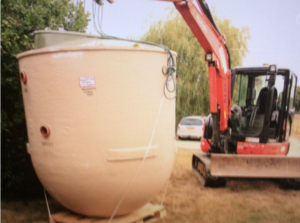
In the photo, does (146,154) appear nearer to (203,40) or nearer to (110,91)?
(110,91)

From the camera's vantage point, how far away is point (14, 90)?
4.32 metres

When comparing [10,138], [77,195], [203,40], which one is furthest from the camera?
[203,40]

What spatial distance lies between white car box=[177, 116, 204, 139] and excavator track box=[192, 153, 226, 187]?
782cm

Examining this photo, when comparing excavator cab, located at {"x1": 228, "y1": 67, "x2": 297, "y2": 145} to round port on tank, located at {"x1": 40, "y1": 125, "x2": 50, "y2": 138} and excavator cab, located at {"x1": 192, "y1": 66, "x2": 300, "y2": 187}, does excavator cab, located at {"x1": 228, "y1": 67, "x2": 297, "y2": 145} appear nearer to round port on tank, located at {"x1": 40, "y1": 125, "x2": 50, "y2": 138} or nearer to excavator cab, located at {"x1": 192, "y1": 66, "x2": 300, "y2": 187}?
excavator cab, located at {"x1": 192, "y1": 66, "x2": 300, "y2": 187}

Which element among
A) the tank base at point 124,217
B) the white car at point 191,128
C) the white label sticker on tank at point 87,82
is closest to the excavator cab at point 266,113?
the tank base at point 124,217

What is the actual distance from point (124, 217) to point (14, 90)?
2.42m

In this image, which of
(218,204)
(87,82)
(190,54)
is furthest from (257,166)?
(190,54)

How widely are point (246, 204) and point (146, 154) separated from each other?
2.71 meters

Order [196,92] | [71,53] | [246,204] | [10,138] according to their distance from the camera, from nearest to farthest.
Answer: [71,53], [10,138], [246,204], [196,92]

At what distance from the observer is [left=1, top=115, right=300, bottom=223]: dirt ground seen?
13.7ft

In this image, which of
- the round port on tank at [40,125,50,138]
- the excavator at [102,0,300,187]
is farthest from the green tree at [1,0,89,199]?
the excavator at [102,0,300,187]

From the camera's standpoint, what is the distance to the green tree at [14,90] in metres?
4.09

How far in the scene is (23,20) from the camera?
442 centimetres

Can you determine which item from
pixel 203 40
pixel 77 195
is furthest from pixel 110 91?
pixel 203 40
